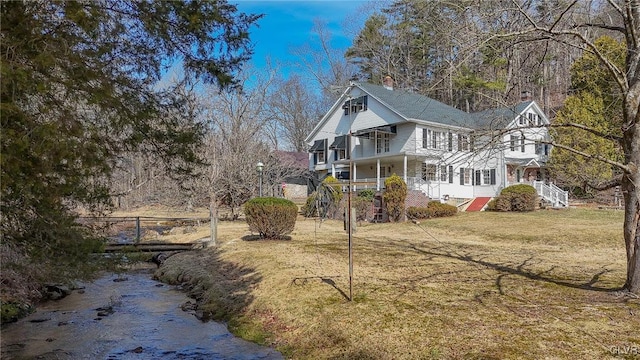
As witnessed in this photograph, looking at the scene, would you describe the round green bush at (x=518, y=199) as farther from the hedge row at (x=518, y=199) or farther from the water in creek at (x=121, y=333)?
the water in creek at (x=121, y=333)

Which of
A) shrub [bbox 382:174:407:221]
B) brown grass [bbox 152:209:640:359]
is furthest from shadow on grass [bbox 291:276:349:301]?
shrub [bbox 382:174:407:221]

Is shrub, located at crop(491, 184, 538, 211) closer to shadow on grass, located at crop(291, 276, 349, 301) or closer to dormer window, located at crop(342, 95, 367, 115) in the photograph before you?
dormer window, located at crop(342, 95, 367, 115)

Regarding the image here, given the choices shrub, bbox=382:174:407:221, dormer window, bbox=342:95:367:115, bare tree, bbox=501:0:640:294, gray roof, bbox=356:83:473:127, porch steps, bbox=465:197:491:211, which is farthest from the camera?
dormer window, bbox=342:95:367:115

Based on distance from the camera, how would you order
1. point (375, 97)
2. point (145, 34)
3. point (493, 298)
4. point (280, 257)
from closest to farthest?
point (145, 34), point (493, 298), point (280, 257), point (375, 97)

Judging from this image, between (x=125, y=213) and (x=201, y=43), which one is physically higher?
(x=201, y=43)

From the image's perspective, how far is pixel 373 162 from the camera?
31062 millimetres

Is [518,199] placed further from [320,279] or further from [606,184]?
[320,279]

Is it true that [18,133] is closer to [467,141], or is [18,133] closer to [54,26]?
[54,26]

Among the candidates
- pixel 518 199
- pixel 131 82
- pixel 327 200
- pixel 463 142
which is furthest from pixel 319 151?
Result: pixel 131 82

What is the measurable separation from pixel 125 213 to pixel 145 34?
30643 millimetres

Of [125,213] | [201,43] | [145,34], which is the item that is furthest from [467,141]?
[125,213]

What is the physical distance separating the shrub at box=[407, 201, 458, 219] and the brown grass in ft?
26.1

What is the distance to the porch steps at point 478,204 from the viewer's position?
26.3 m

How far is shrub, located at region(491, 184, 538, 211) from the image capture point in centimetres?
2280
